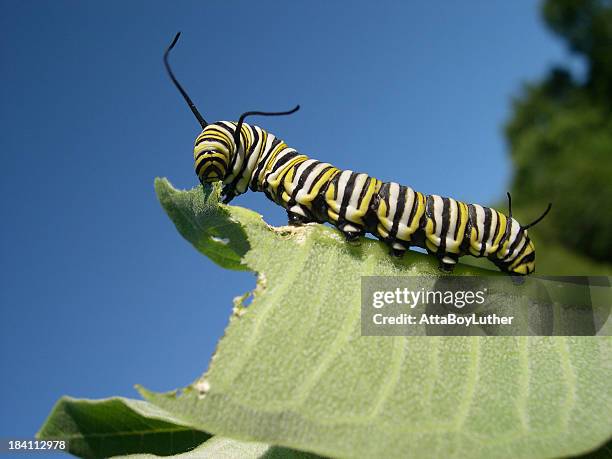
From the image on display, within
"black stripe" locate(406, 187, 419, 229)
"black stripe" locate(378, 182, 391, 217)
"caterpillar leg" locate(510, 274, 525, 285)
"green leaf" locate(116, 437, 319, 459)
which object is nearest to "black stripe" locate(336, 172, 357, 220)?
"black stripe" locate(378, 182, 391, 217)

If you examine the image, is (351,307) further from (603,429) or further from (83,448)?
(83,448)

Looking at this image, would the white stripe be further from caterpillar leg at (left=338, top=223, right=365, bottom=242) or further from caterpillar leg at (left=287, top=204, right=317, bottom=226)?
caterpillar leg at (left=338, top=223, right=365, bottom=242)

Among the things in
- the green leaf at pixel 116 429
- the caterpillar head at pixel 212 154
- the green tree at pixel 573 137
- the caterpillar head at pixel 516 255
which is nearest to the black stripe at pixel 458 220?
the caterpillar head at pixel 516 255

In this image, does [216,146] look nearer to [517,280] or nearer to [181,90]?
[181,90]


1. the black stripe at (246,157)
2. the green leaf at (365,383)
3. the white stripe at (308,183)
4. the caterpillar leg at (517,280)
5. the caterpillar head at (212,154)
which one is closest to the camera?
the green leaf at (365,383)

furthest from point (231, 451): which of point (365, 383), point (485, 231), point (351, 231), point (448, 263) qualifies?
point (485, 231)

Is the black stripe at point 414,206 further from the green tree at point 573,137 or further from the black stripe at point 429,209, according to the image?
the green tree at point 573,137
